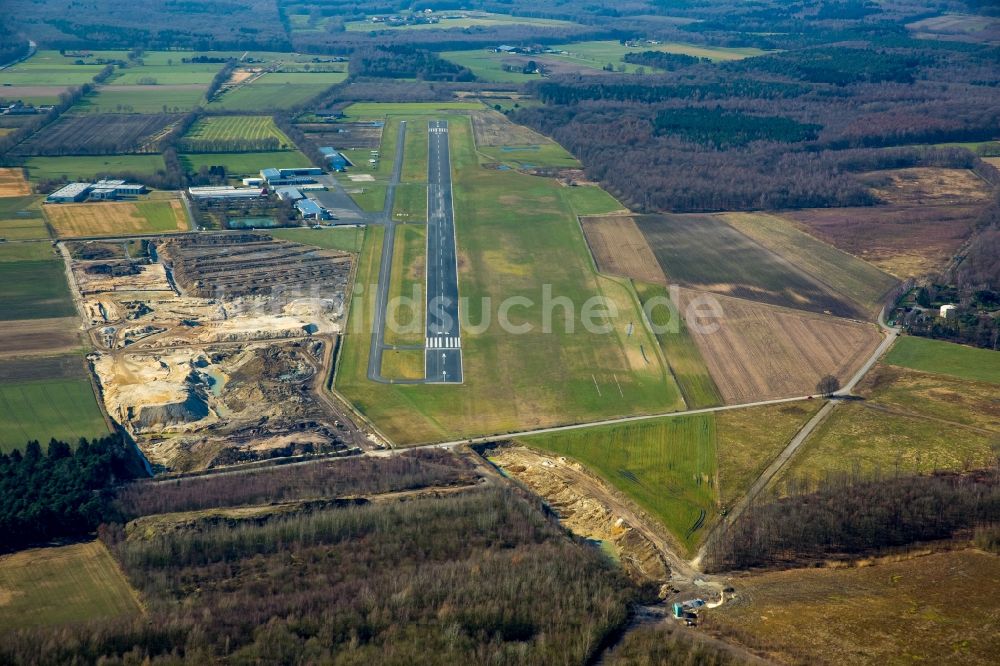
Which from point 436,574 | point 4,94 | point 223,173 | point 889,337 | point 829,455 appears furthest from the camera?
point 4,94

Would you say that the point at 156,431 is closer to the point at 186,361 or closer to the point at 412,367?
the point at 186,361

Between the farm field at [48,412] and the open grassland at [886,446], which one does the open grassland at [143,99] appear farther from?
the open grassland at [886,446]

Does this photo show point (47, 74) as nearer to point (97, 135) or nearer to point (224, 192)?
point (97, 135)

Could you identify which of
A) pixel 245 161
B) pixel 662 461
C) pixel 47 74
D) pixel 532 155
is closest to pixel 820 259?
pixel 662 461

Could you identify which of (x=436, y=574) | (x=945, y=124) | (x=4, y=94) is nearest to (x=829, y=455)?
(x=436, y=574)

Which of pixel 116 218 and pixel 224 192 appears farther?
pixel 224 192
